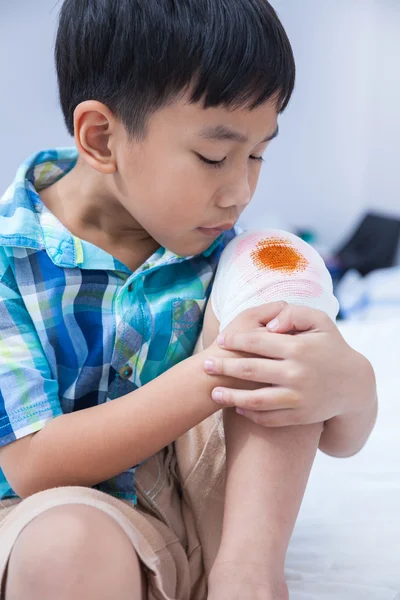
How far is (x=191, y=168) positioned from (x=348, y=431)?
1.10 feet

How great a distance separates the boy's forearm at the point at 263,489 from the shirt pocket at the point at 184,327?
6.2 inches

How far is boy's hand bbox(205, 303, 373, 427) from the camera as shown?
757 millimetres

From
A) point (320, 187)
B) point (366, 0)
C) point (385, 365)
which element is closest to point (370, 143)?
point (320, 187)

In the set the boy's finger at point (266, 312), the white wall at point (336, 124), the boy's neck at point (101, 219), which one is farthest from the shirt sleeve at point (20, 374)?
the white wall at point (336, 124)

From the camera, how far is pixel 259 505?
75 cm

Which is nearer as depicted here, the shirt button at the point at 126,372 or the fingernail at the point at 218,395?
the fingernail at the point at 218,395

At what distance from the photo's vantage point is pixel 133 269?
3.03 feet

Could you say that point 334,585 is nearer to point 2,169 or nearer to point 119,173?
point 119,173

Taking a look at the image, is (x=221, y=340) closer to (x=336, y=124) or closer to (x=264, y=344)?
(x=264, y=344)

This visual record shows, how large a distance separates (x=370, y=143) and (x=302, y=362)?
253 centimetres

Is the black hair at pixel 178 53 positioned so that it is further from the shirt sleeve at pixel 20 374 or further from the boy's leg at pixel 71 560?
the boy's leg at pixel 71 560

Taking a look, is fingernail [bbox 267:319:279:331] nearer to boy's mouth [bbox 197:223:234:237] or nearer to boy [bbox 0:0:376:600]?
boy [bbox 0:0:376:600]

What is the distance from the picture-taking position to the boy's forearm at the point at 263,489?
74cm

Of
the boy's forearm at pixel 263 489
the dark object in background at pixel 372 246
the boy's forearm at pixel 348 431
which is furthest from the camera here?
the dark object in background at pixel 372 246
